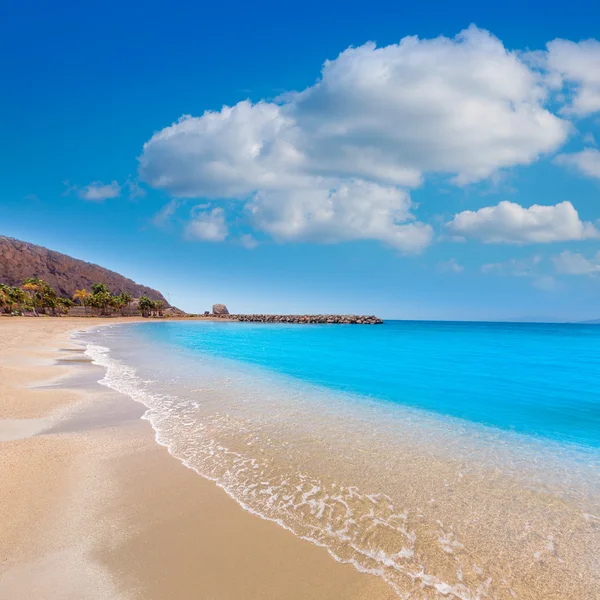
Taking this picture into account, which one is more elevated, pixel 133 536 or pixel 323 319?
pixel 323 319

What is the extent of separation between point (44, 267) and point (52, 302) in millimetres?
95504

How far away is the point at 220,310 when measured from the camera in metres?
178

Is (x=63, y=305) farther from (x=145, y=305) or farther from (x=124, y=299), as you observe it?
(x=145, y=305)

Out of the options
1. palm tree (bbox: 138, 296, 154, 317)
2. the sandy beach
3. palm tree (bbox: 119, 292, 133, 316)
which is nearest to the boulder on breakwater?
palm tree (bbox: 138, 296, 154, 317)

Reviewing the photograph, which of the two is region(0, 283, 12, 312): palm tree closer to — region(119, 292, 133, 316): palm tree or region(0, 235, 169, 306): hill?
region(119, 292, 133, 316): palm tree

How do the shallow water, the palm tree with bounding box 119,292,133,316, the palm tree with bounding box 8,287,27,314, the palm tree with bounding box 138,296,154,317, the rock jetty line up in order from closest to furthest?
1. the shallow water
2. the palm tree with bounding box 8,287,27,314
3. the palm tree with bounding box 119,292,133,316
4. the palm tree with bounding box 138,296,154,317
5. the rock jetty

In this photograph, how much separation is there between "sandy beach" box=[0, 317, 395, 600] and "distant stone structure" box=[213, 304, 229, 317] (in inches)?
6742

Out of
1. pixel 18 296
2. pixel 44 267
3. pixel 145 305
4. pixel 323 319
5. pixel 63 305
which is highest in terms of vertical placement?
pixel 44 267

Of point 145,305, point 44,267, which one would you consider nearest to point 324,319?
point 145,305

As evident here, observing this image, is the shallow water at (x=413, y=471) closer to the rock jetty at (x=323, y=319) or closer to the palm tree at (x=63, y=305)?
the palm tree at (x=63, y=305)

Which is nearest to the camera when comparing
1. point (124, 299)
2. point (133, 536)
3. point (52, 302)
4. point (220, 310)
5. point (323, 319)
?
point (133, 536)

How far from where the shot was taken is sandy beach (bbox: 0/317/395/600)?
4.18 m

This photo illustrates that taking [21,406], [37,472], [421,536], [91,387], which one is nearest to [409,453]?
[421,536]

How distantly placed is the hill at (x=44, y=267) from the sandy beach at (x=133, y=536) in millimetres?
193118
